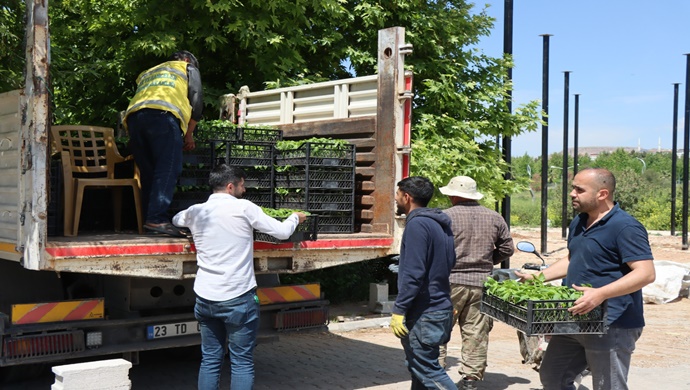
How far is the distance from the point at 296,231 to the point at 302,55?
338 inches

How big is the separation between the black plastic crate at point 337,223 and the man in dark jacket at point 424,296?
1.87 metres

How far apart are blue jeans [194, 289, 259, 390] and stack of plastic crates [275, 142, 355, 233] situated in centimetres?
185

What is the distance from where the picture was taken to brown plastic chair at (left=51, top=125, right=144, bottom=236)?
664 cm

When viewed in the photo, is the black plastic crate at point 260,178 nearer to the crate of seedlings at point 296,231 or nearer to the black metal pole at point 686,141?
the crate of seedlings at point 296,231

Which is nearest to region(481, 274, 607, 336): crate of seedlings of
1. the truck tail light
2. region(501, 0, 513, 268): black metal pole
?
the truck tail light

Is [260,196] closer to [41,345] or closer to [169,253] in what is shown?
[169,253]

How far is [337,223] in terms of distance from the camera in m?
7.18

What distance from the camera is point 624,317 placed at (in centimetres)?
464

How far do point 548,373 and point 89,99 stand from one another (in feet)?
35.7

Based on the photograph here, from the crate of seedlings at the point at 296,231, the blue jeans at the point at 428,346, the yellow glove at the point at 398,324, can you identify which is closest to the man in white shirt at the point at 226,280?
the crate of seedlings at the point at 296,231

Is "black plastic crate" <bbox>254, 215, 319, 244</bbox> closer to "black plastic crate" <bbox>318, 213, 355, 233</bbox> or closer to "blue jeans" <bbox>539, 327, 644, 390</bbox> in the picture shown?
"black plastic crate" <bbox>318, 213, 355, 233</bbox>

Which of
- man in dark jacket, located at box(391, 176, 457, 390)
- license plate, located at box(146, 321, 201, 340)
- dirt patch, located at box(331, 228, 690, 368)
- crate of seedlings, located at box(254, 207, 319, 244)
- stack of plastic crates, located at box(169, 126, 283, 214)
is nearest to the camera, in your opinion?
man in dark jacket, located at box(391, 176, 457, 390)

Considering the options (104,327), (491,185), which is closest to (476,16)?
(491,185)

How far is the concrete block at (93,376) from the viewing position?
5.39 m
